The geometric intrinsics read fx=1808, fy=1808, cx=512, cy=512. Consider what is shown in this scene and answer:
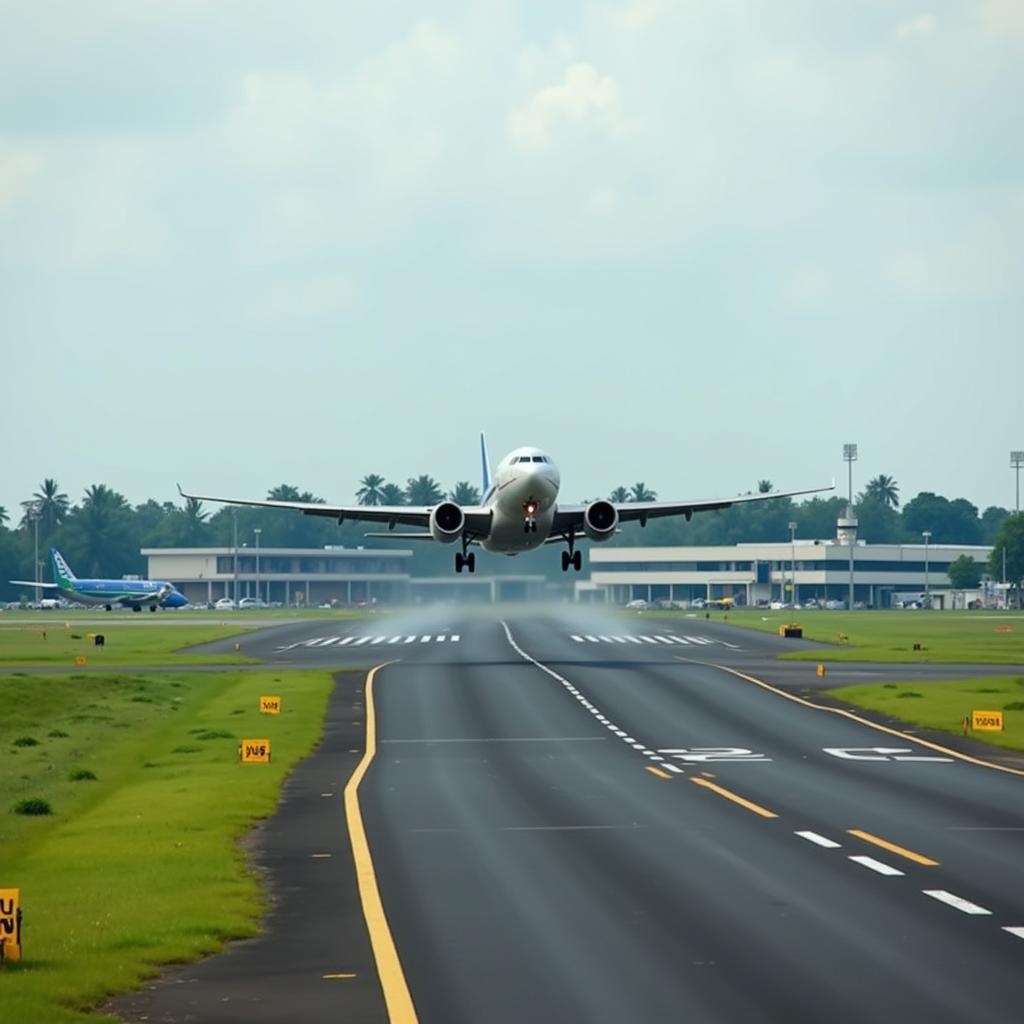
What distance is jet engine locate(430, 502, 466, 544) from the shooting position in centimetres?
6519

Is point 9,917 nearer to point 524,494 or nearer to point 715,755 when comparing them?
point 715,755

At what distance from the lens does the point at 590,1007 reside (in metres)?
15.2

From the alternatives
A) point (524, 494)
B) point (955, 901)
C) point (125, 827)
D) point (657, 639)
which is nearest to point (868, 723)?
point (524, 494)

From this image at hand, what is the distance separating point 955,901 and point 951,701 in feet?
123

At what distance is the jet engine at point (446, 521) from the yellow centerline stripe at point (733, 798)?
29851mm

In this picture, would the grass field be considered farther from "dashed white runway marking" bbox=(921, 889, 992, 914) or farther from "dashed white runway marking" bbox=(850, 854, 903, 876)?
"dashed white runway marking" bbox=(921, 889, 992, 914)

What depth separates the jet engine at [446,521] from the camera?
6519 centimetres

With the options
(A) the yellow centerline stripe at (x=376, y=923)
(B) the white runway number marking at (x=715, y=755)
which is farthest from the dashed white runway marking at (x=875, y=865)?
(B) the white runway number marking at (x=715, y=755)

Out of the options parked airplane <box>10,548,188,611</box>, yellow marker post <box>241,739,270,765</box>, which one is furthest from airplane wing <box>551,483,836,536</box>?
parked airplane <box>10,548,188,611</box>

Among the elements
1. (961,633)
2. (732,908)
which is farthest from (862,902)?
(961,633)

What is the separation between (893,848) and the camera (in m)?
25.7

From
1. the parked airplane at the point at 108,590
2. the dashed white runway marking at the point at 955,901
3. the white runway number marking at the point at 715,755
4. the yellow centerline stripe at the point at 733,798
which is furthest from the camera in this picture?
the parked airplane at the point at 108,590

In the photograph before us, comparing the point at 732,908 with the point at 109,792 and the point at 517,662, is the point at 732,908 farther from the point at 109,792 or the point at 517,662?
the point at 517,662

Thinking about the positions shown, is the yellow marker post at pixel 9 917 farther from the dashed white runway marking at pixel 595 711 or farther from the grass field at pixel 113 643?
the grass field at pixel 113 643
